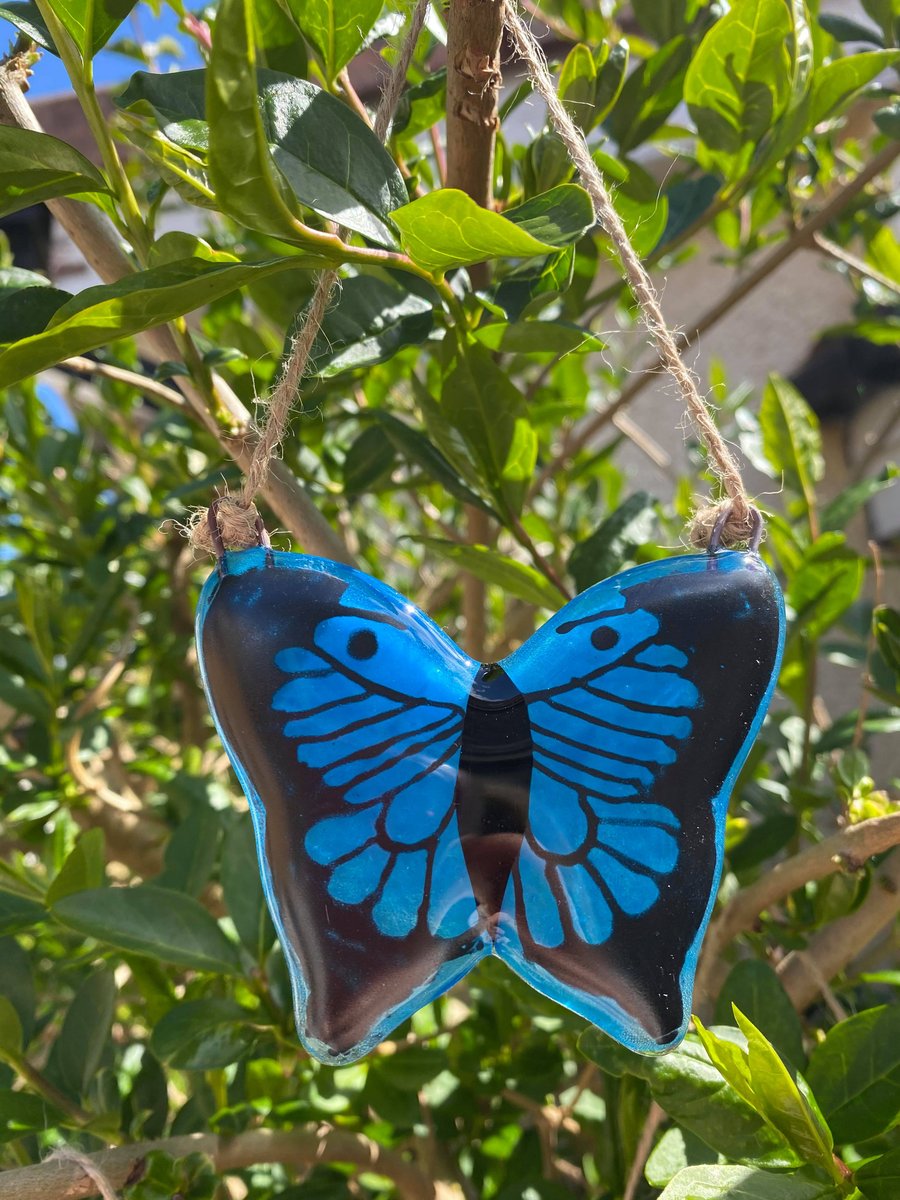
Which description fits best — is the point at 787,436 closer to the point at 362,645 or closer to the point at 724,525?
the point at 724,525

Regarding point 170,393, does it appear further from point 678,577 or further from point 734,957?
point 734,957

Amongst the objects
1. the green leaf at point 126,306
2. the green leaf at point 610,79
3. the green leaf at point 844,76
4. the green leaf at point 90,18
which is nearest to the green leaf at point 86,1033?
the green leaf at point 126,306

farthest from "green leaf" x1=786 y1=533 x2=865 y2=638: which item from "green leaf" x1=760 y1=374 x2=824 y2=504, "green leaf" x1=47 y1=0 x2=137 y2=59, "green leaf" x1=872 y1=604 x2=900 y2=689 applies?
"green leaf" x1=47 y1=0 x2=137 y2=59

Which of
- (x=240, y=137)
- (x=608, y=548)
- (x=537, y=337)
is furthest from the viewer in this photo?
(x=608, y=548)

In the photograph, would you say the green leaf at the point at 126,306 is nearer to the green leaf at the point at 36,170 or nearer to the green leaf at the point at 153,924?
the green leaf at the point at 36,170

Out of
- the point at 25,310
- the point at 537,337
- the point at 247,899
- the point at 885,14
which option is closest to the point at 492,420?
the point at 537,337
